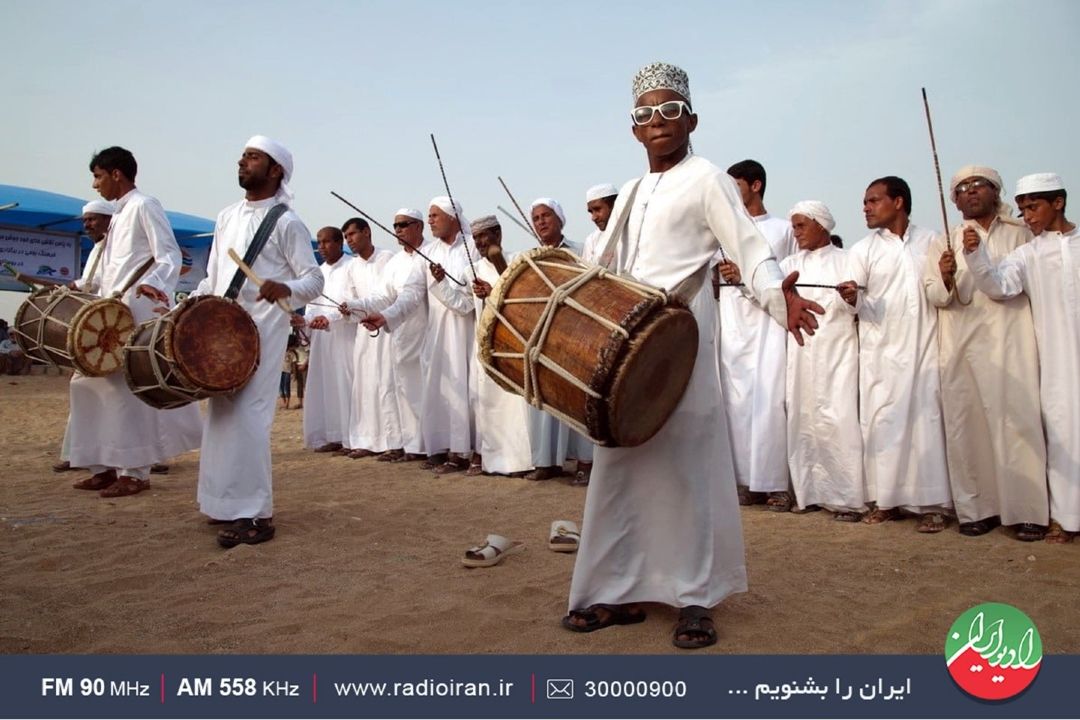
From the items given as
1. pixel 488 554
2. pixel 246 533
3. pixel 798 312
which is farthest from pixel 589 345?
pixel 246 533

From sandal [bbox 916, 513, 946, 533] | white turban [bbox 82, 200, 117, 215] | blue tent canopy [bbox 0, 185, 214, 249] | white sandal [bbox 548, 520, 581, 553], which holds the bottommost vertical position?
sandal [bbox 916, 513, 946, 533]

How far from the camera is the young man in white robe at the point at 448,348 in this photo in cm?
754

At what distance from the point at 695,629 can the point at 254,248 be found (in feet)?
10.6

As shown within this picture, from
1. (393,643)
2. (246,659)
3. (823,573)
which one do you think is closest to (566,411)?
(393,643)

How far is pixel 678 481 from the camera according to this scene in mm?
3234

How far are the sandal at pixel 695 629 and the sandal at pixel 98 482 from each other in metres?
4.84

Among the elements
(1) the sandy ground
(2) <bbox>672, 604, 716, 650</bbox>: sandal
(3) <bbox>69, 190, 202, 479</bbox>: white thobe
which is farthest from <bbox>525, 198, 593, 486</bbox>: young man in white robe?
(2) <bbox>672, 604, 716, 650</bbox>: sandal

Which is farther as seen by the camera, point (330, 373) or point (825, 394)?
point (330, 373)

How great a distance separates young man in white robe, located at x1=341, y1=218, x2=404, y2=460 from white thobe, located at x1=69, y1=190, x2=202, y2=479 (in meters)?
2.21

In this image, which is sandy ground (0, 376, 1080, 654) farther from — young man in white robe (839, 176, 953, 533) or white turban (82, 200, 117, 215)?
white turban (82, 200, 117, 215)

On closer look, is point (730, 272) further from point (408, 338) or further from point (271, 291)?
point (408, 338)

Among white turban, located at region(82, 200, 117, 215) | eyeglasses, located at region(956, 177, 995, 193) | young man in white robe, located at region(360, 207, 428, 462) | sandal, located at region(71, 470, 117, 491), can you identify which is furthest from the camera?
young man in white robe, located at region(360, 207, 428, 462)

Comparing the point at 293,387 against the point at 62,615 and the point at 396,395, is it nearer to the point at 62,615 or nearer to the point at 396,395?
the point at 396,395

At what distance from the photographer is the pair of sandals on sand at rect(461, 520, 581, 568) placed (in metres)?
4.20
